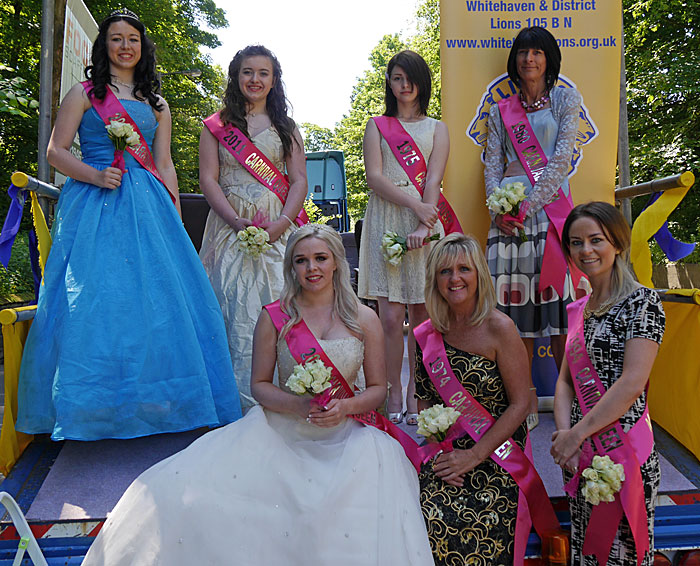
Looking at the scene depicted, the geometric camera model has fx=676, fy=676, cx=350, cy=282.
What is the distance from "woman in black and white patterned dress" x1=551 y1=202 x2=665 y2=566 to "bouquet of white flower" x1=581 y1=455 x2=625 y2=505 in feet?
0.40

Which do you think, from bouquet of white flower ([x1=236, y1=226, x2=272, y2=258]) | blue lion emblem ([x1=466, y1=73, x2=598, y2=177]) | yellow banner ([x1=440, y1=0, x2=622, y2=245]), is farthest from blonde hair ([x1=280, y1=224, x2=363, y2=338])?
blue lion emblem ([x1=466, y1=73, x2=598, y2=177])

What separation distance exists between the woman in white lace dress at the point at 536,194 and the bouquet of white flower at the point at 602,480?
127 centimetres

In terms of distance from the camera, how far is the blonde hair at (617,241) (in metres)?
2.21

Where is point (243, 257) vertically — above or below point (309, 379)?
above

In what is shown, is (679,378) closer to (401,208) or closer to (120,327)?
(401,208)

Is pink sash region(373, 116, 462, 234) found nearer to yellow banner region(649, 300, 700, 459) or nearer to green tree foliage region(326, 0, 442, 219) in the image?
yellow banner region(649, 300, 700, 459)

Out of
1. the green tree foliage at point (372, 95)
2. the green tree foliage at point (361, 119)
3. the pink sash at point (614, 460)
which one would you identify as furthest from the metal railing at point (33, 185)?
the green tree foliage at point (361, 119)

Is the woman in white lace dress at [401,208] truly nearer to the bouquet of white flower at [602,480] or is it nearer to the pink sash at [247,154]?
the pink sash at [247,154]

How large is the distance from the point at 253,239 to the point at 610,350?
1.66m

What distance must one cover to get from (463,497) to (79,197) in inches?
79.3

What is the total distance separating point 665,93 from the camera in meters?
10.7

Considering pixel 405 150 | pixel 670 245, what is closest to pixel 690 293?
pixel 670 245

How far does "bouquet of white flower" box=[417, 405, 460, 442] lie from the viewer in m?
2.17

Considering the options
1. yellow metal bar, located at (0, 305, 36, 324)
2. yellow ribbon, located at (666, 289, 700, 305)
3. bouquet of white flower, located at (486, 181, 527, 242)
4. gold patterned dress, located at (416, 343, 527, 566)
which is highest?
bouquet of white flower, located at (486, 181, 527, 242)
